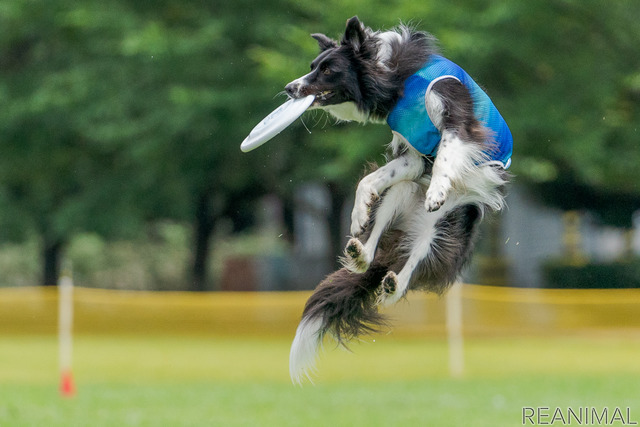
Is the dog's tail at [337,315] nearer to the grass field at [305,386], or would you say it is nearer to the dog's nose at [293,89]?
the dog's nose at [293,89]

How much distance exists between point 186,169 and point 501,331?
816 centimetres

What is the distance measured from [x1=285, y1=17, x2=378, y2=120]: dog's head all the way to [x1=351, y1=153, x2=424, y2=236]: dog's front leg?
46cm

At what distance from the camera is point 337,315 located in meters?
6.34

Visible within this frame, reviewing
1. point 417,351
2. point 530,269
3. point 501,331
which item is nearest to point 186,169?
point 417,351

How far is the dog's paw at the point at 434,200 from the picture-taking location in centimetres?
549

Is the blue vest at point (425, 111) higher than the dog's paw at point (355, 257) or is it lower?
higher

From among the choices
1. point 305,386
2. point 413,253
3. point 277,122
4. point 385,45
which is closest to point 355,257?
point 413,253

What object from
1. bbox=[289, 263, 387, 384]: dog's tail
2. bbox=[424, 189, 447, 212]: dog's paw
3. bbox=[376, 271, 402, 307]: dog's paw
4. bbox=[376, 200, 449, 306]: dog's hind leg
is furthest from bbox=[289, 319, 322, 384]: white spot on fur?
bbox=[424, 189, 447, 212]: dog's paw

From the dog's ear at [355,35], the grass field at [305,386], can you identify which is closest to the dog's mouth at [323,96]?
the dog's ear at [355,35]

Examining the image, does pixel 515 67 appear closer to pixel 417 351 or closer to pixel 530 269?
pixel 417 351

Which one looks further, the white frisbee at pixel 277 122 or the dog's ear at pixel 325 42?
the dog's ear at pixel 325 42

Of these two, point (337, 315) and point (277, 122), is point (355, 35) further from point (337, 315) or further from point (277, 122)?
point (337, 315)

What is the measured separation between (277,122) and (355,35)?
2.45 ft

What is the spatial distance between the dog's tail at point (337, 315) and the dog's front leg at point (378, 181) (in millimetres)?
459
